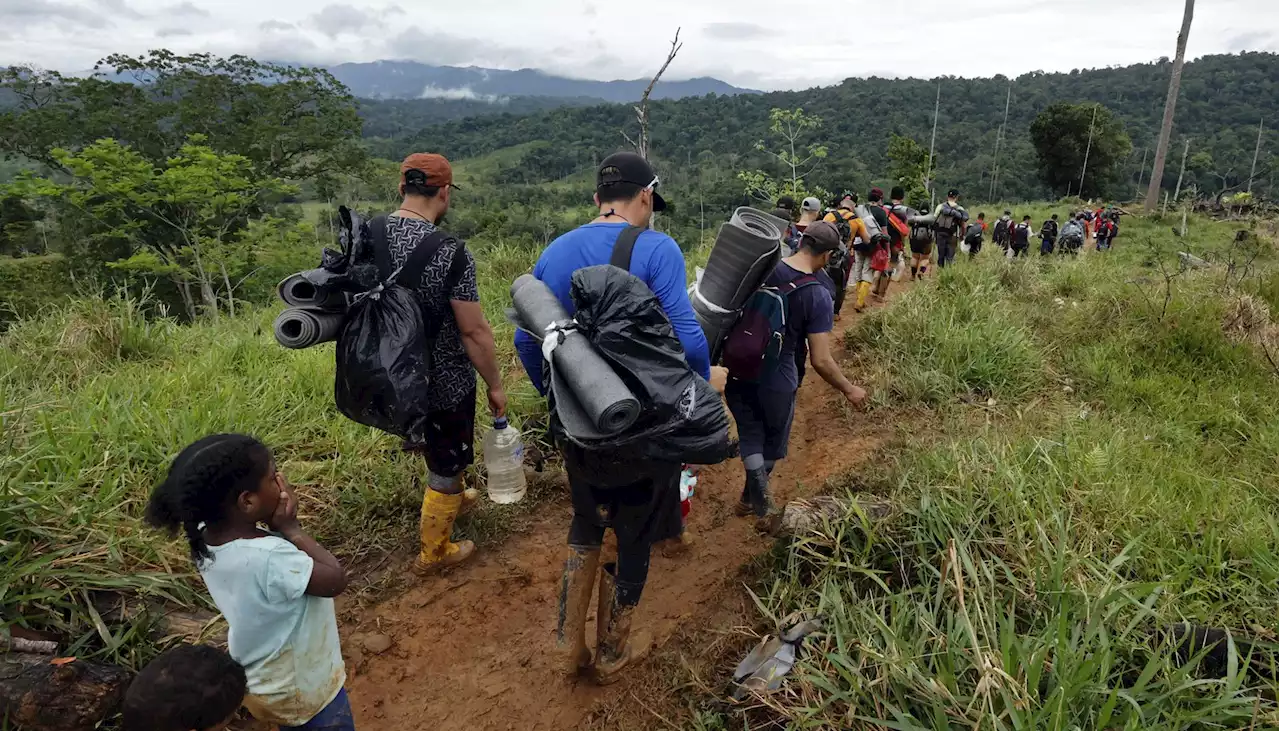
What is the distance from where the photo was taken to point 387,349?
2389 mm

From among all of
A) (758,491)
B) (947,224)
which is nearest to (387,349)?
(758,491)

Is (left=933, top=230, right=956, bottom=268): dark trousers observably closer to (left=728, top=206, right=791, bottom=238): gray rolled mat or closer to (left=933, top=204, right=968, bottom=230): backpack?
(left=933, top=204, right=968, bottom=230): backpack

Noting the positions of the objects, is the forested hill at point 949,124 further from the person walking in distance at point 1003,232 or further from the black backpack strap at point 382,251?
the black backpack strap at point 382,251

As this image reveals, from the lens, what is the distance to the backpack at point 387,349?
2389mm

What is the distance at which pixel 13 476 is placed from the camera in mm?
2447

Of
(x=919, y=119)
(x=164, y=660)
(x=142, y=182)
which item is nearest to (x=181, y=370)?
(x=164, y=660)

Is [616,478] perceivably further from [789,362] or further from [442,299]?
[789,362]

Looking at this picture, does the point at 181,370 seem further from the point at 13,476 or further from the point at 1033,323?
the point at 1033,323

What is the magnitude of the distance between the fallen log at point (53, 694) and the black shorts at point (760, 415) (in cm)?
271

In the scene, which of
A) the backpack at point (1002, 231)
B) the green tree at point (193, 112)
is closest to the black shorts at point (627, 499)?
the backpack at point (1002, 231)

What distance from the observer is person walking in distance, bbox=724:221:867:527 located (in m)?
Result: 3.28

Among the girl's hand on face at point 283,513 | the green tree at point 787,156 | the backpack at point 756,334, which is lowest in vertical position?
the girl's hand on face at point 283,513

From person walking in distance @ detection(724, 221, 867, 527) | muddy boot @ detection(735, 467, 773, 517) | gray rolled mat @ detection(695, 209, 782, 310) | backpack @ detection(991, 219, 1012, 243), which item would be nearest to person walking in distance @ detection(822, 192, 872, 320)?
person walking in distance @ detection(724, 221, 867, 527)

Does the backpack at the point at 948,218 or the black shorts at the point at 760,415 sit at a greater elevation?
the backpack at the point at 948,218
